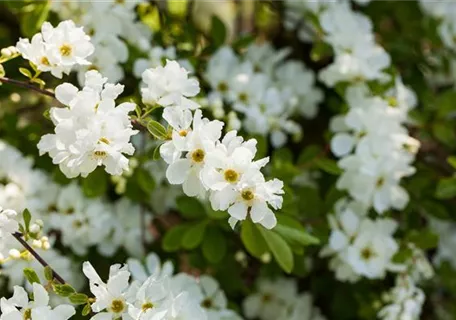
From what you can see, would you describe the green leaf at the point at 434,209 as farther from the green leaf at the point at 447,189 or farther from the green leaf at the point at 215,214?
the green leaf at the point at 215,214

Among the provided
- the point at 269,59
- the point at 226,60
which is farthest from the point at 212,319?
the point at 269,59

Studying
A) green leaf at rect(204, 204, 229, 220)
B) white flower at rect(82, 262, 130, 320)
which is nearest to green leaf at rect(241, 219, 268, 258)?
green leaf at rect(204, 204, 229, 220)

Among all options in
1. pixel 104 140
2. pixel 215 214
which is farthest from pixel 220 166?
pixel 215 214

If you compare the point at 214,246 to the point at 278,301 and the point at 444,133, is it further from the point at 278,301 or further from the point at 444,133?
the point at 444,133

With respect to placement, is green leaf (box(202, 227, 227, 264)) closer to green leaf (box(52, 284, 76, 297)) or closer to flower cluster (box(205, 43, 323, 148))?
flower cluster (box(205, 43, 323, 148))

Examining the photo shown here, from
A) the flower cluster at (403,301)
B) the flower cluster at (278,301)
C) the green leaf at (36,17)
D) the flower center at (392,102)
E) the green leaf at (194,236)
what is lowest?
the flower cluster at (278,301)

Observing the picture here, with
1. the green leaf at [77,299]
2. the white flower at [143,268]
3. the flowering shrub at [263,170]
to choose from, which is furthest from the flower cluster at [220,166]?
the white flower at [143,268]

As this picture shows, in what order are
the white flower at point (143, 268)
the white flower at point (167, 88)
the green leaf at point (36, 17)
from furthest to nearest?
the green leaf at point (36, 17)
the white flower at point (143, 268)
the white flower at point (167, 88)
